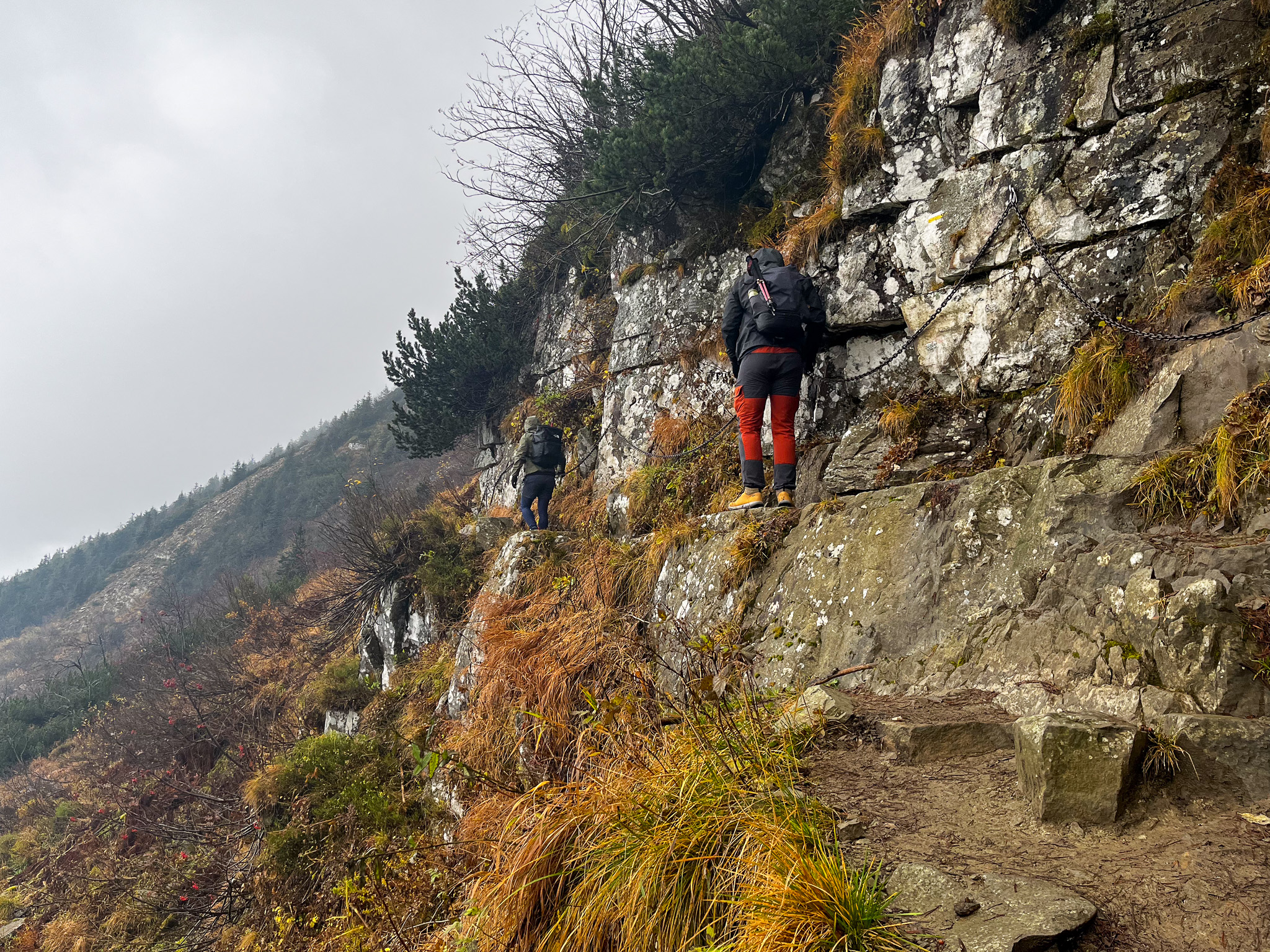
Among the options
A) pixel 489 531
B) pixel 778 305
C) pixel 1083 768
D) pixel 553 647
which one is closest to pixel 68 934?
pixel 489 531

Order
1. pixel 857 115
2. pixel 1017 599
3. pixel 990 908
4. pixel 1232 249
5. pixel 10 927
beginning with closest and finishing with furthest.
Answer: pixel 990 908
pixel 1017 599
pixel 1232 249
pixel 857 115
pixel 10 927

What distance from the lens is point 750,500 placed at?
5.96 m

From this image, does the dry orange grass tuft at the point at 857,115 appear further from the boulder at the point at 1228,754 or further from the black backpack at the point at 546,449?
the boulder at the point at 1228,754

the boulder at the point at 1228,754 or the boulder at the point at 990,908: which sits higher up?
the boulder at the point at 990,908

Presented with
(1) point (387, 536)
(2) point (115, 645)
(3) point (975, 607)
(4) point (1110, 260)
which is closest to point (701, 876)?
(3) point (975, 607)

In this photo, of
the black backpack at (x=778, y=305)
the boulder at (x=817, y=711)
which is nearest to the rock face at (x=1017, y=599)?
the boulder at (x=817, y=711)

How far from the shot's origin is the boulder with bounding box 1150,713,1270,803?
6.84ft

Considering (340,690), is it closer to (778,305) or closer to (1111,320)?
(778,305)

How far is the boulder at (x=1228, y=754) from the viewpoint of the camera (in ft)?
6.84

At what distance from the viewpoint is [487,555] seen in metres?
10.7

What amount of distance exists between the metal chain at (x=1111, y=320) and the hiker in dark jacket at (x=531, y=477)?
628 centimetres

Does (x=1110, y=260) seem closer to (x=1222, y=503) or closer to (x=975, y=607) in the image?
(x=1222, y=503)

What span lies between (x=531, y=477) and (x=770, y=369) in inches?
179

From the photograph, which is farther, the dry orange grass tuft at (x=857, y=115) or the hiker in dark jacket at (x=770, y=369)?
the dry orange grass tuft at (x=857, y=115)
